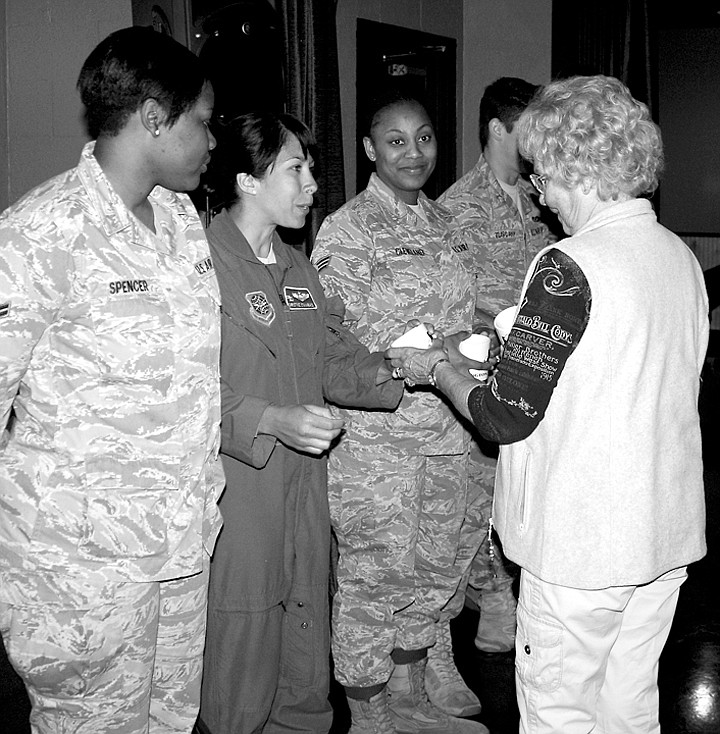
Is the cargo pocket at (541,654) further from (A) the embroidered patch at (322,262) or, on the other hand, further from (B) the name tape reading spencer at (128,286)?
(A) the embroidered patch at (322,262)

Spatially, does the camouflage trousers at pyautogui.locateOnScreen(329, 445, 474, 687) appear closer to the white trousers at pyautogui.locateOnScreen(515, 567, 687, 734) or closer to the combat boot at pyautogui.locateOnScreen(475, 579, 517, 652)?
the combat boot at pyautogui.locateOnScreen(475, 579, 517, 652)

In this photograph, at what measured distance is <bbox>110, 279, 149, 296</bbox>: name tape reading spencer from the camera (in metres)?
1.60

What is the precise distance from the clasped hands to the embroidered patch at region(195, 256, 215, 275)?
2.01ft

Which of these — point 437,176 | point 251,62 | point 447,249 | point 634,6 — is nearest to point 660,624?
point 447,249

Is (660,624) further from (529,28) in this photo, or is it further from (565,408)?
(529,28)

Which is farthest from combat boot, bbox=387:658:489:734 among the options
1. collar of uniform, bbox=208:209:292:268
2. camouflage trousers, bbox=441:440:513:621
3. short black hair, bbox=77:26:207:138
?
short black hair, bbox=77:26:207:138

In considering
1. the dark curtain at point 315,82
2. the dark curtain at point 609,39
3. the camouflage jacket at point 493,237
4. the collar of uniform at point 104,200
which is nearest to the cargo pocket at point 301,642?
the collar of uniform at point 104,200

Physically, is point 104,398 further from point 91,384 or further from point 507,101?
point 507,101

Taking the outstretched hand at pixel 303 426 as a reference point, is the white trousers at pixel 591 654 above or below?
below

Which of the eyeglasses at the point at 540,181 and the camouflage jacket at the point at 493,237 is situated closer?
the eyeglasses at the point at 540,181

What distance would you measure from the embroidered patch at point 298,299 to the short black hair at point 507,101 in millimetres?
1244

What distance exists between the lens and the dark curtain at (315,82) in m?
3.25

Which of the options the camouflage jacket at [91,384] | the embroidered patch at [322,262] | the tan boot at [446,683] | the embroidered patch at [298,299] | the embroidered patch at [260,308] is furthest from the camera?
the tan boot at [446,683]

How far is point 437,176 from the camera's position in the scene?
17.3 ft
